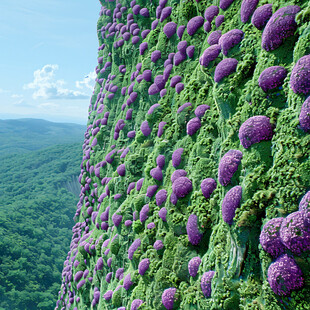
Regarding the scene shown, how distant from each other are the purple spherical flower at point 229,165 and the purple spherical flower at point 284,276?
77 centimetres

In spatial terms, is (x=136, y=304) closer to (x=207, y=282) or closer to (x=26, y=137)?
(x=207, y=282)

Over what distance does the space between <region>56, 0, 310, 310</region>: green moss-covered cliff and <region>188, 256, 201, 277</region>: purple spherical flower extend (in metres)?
0.07

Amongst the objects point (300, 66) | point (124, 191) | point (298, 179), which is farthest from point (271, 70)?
point (124, 191)

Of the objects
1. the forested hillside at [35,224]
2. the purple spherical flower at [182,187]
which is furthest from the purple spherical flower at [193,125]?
the forested hillside at [35,224]

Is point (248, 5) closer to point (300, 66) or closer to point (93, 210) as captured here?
point (300, 66)

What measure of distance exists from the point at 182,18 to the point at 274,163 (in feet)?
10.8

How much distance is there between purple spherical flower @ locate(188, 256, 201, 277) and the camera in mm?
3188

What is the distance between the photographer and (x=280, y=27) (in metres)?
2.50

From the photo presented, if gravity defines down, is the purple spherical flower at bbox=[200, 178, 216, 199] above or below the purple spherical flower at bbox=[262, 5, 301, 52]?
below

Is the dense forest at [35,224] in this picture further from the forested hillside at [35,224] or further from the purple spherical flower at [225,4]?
the purple spherical flower at [225,4]

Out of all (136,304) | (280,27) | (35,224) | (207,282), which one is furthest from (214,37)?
(35,224)

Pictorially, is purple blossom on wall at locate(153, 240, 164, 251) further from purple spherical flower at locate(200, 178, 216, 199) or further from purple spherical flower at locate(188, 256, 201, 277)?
purple spherical flower at locate(200, 178, 216, 199)

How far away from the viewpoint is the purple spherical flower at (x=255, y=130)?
8.05 feet

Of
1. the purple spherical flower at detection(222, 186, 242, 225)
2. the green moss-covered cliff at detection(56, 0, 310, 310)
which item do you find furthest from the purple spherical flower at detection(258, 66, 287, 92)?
the purple spherical flower at detection(222, 186, 242, 225)
